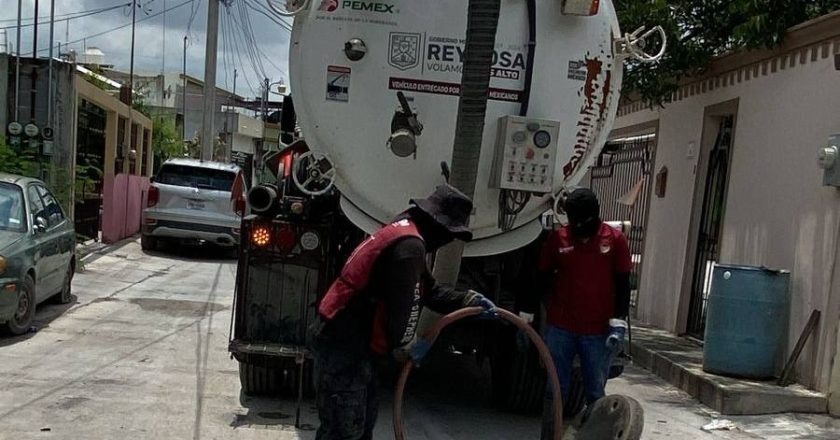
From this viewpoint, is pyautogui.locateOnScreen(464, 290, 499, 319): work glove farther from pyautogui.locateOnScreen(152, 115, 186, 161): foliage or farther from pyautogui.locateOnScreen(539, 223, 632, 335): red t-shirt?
pyautogui.locateOnScreen(152, 115, 186, 161): foliage

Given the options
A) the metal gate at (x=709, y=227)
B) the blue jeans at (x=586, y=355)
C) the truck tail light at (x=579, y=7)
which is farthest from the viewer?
the metal gate at (x=709, y=227)

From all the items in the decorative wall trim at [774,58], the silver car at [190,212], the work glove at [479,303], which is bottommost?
the silver car at [190,212]

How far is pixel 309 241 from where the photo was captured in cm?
576

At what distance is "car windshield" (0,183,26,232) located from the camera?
835 cm

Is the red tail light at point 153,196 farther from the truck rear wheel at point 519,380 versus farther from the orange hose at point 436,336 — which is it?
the orange hose at point 436,336

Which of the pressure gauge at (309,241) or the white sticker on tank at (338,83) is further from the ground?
the white sticker on tank at (338,83)

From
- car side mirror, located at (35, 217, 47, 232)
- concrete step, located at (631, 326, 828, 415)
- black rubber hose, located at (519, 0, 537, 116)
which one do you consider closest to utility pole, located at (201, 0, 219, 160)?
car side mirror, located at (35, 217, 47, 232)

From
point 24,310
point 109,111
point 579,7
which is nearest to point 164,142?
point 109,111

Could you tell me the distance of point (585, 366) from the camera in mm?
5285

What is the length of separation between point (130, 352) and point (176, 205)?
732 cm

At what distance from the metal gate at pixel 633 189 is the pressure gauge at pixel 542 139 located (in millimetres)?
6014

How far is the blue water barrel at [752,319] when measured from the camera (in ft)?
24.1

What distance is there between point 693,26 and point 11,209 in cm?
718

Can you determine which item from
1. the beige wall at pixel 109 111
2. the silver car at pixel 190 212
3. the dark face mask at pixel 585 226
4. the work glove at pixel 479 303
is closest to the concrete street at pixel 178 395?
the dark face mask at pixel 585 226
